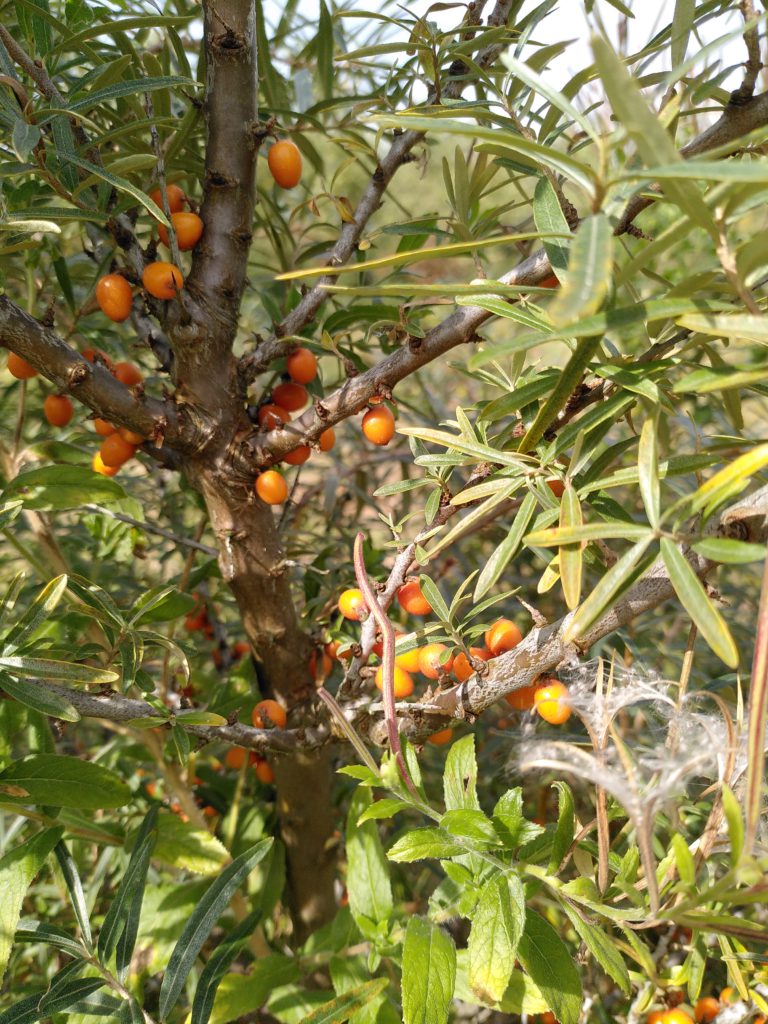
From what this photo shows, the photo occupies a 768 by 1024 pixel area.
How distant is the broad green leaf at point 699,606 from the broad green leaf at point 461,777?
291 mm

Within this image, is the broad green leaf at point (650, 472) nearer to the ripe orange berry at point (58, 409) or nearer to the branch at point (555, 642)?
the branch at point (555, 642)

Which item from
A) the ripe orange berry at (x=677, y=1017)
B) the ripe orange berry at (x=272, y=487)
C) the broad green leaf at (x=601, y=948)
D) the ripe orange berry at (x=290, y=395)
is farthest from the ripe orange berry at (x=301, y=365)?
the ripe orange berry at (x=677, y=1017)

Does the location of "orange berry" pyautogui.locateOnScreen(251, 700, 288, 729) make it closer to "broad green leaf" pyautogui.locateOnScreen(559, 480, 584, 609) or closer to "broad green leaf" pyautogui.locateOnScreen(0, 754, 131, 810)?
"broad green leaf" pyautogui.locateOnScreen(0, 754, 131, 810)

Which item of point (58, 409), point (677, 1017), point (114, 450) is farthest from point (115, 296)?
point (677, 1017)

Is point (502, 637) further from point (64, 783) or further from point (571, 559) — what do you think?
point (64, 783)

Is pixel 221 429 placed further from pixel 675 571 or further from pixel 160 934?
pixel 160 934

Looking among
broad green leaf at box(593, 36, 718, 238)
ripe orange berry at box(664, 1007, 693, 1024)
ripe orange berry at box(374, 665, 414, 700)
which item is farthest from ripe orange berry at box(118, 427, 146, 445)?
ripe orange berry at box(664, 1007, 693, 1024)

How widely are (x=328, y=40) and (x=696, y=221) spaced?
69 centimetres

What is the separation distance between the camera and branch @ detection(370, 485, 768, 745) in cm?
43

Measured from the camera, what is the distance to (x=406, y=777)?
1.74 ft

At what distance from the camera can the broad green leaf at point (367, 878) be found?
73cm

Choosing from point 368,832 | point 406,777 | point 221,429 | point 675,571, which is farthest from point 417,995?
point 221,429

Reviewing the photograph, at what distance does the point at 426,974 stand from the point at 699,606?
38 centimetres

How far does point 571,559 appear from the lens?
0.44 meters
